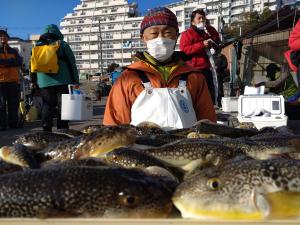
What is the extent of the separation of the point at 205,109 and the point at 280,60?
12.8 metres

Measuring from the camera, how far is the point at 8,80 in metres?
8.72

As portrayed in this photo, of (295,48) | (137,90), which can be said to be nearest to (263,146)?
(137,90)

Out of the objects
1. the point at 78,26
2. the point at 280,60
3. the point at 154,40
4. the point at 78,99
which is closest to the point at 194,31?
the point at 78,99

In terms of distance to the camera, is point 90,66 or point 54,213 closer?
point 54,213

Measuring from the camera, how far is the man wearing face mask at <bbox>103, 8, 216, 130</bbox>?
3.21 m

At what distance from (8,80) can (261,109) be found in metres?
5.97

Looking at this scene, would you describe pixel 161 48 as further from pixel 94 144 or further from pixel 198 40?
pixel 198 40

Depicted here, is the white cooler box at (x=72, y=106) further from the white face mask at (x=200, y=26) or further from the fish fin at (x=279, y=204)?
the fish fin at (x=279, y=204)

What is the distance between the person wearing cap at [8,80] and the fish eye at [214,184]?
26.9 feet

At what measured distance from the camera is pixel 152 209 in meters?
1.23

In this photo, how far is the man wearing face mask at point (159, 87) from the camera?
321 centimetres

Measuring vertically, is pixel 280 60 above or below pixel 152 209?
above

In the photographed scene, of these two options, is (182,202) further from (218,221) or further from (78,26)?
(78,26)

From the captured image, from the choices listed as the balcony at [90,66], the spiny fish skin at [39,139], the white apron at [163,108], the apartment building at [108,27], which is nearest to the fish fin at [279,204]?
the spiny fish skin at [39,139]
